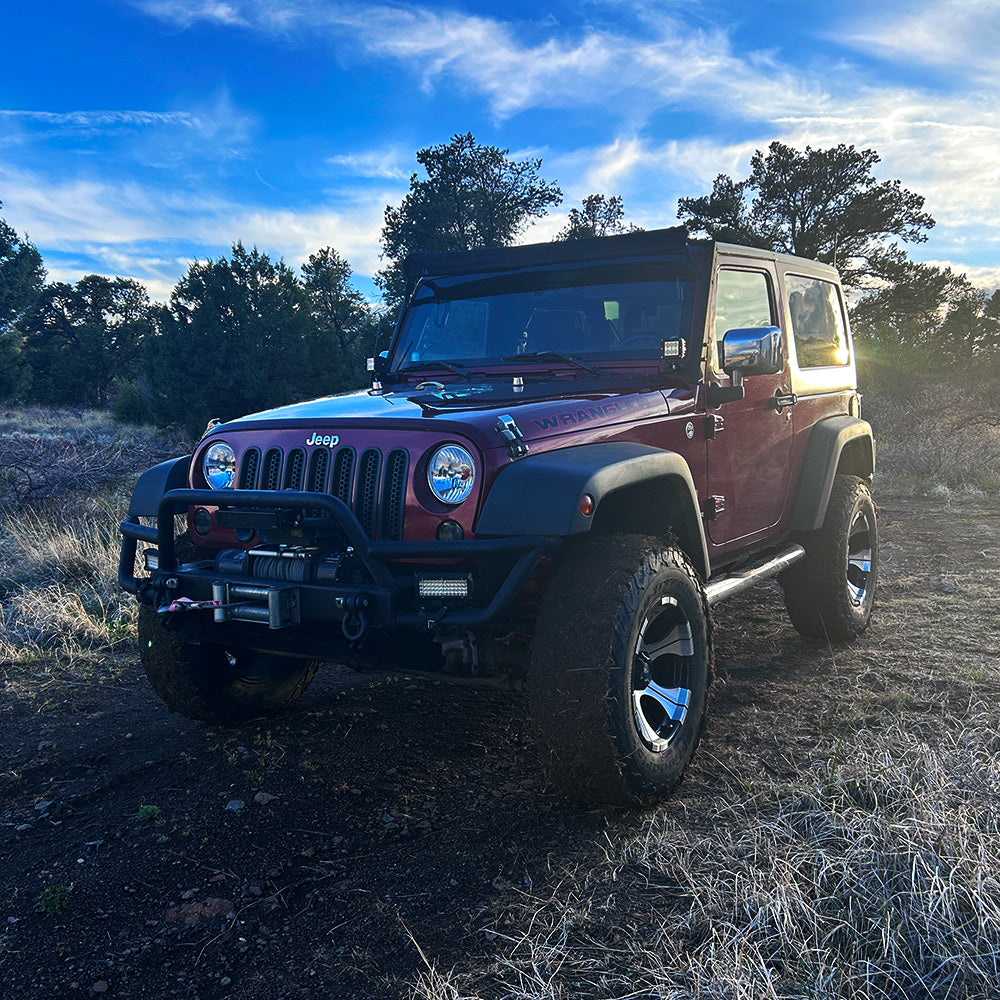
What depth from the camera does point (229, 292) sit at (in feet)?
62.1

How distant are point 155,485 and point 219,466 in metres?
0.32

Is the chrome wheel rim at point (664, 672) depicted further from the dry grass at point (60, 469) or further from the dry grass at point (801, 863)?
the dry grass at point (60, 469)

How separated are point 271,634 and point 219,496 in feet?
1.79

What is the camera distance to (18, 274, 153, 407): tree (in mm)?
32781

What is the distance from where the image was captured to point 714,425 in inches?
149

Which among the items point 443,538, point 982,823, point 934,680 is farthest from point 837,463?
point 443,538

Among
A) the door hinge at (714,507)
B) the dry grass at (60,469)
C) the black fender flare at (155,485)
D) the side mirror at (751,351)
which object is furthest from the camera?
the dry grass at (60,469)

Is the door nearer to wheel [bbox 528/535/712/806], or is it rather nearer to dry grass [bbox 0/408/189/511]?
wheel [bbox 528/535/712/806]

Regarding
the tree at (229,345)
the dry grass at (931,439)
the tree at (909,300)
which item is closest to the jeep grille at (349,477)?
the dry grass at (931,439)

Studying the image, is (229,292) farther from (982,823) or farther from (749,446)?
(982,823)

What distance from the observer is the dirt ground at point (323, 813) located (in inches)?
89.7

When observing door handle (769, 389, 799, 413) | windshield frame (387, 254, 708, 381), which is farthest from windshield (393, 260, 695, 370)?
door handle (769, 389, 799, 413)

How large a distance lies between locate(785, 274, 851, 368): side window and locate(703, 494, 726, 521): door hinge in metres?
1.40

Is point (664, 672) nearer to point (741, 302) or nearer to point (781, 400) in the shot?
point (781, 400)
